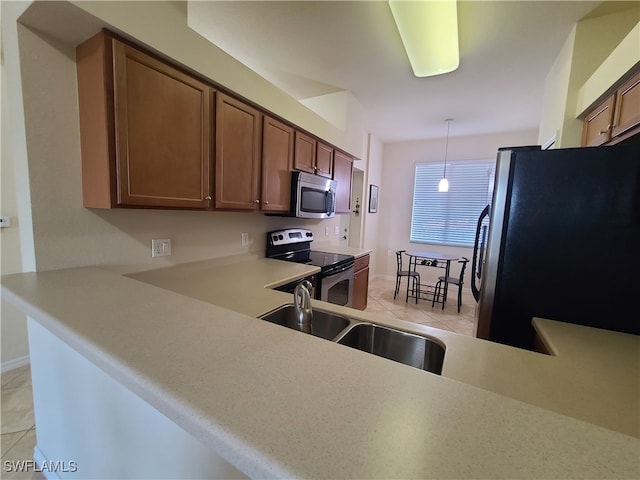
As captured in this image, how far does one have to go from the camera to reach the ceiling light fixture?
1784 millimetres

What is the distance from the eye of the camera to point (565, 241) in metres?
1.15

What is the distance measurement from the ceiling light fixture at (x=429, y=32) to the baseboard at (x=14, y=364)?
3.87 m

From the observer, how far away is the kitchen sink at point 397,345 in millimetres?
1052

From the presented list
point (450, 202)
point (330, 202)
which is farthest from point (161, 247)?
point (450, 202)

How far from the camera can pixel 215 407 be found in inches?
19.6

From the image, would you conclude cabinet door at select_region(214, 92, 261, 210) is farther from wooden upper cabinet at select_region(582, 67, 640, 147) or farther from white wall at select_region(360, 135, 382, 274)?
white wall at select_region(360, 135, 382, 274)

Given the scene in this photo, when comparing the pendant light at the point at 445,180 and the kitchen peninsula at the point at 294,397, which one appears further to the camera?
the pendant light at the point at 445,180

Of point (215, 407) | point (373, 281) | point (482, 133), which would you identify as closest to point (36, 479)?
point (215, 407)

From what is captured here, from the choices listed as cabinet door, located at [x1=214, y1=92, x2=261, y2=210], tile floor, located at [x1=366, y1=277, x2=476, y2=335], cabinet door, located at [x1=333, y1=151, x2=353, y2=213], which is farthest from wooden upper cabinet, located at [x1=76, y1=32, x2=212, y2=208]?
tile floor, located at [x1=366, y1=277, x2=476, y2=335]

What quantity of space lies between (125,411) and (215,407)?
0.75 m

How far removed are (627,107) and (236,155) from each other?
7.78ft

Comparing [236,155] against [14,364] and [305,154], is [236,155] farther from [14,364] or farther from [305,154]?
[14,364]

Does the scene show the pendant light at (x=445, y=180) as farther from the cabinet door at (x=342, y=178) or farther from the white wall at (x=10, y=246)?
the white wall at (x=10, y=246)

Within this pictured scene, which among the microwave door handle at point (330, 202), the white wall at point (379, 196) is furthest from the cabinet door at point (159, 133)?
the white wall at point (379, 196)
